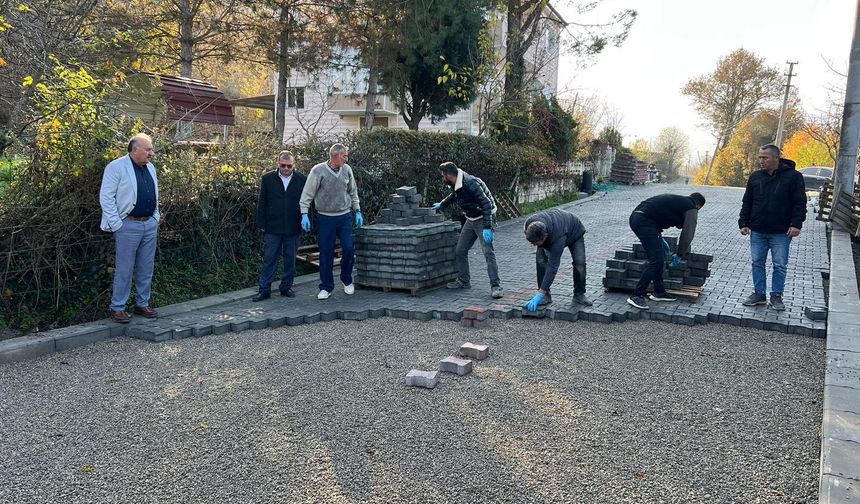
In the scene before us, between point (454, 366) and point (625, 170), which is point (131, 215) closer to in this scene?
point (454, 366)

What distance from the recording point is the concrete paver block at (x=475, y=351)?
5227mm

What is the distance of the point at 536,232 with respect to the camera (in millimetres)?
6062

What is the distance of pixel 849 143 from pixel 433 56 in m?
10.3

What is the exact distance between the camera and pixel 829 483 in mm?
3029

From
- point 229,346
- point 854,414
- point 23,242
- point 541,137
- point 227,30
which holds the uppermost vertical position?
point 227,30

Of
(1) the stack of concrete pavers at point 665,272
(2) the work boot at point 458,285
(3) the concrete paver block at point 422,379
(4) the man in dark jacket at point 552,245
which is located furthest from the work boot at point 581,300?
(3) the concrete paver block at point 422,379

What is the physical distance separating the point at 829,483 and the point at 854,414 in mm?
1119

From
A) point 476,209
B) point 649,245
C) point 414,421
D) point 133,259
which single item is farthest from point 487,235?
point 133,259

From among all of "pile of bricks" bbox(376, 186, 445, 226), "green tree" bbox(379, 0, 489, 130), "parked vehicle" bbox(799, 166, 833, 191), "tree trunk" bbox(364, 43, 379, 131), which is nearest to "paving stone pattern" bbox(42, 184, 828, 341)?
"pile of bricks" bbox(376, 186, 445, 226)

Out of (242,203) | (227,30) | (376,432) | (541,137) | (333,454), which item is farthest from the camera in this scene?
(541,137)

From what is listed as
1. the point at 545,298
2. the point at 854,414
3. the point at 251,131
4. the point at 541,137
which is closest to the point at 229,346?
the point at 545,298

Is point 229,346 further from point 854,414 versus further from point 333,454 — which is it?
point 854,414

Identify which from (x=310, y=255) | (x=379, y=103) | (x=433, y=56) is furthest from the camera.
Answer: (x=379, y=103)

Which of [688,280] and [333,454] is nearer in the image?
[333,454]
